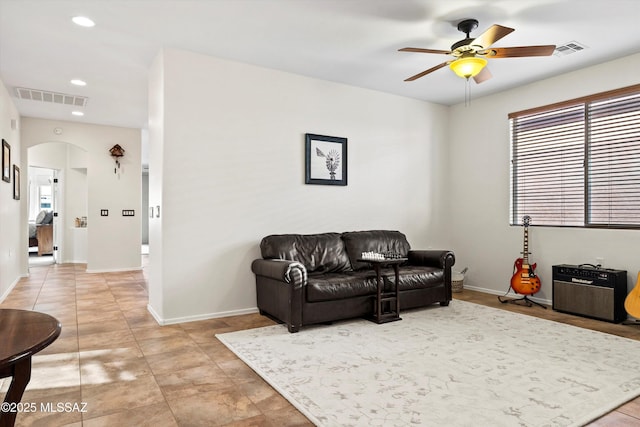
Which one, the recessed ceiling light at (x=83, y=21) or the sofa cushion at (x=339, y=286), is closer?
the recessed ceiling light at (x=83, y=21)

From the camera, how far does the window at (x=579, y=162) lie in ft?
14.1

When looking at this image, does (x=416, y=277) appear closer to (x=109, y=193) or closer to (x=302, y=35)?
(x=302, y=35)

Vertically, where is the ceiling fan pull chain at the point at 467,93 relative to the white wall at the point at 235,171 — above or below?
above

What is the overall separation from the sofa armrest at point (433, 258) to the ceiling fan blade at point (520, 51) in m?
2.34

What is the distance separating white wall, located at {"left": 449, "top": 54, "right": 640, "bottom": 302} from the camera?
14.4 feet

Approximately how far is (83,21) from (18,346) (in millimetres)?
3279

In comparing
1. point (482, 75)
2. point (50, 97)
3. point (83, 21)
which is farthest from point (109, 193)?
point (482, 75)

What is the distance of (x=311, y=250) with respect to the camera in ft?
14.8

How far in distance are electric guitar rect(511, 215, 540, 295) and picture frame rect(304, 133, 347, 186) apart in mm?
2389

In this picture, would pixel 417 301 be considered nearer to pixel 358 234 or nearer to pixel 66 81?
pixel 358 234

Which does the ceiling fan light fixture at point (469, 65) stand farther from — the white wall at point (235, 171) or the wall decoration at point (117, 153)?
the wall decoration at point (117, 153)

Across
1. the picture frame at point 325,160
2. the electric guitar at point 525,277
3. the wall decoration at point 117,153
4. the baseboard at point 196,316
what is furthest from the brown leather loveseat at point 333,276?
the wall decoration at point 117,153

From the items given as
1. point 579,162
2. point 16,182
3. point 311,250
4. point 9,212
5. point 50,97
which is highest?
point 50,97

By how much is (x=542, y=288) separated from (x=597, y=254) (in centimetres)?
79
